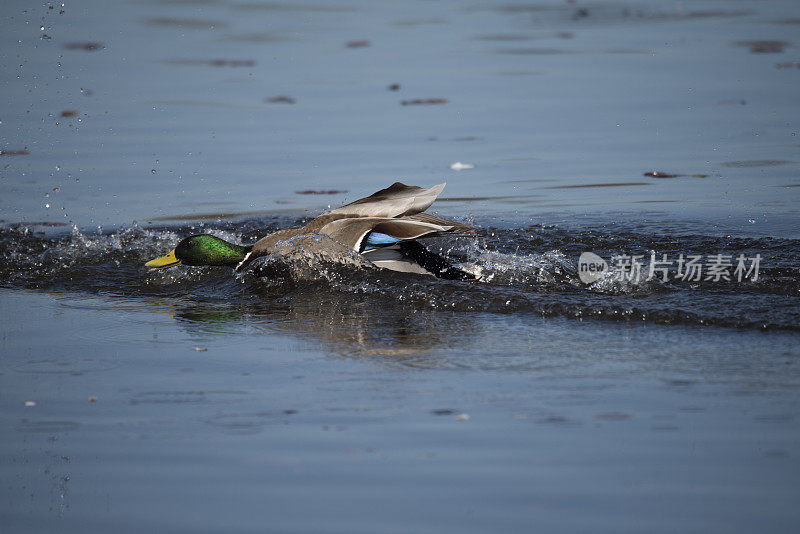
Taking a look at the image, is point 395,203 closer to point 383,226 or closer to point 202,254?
point 383,226

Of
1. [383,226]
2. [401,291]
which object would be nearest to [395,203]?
[383,226]

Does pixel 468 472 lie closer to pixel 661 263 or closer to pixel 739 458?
pixel 739 458

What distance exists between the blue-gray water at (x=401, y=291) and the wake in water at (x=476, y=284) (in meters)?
0.03

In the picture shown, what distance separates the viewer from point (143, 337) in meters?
4.50

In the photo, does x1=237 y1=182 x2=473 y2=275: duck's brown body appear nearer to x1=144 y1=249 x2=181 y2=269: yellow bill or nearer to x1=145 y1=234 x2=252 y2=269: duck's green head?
x1=145 y1=234 x2=252 y2=269: duck's green head

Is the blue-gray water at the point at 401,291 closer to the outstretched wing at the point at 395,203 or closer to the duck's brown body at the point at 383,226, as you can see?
the duck's brown body at the point at 383,226

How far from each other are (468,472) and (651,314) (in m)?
1.90

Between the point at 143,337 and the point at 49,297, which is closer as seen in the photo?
the point at 143,337

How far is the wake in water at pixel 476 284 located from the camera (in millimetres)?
4637

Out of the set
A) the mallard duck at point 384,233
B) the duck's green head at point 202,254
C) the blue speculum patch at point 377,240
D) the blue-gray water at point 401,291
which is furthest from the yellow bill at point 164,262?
the blue speculum patch at point 377,240

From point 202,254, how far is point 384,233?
3.91ft

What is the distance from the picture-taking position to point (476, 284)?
207 inches

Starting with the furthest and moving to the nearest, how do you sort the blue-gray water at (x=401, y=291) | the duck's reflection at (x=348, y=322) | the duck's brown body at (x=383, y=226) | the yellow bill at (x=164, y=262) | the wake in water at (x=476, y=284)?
the yellow bill at (x=164, y=262)
the duck's brown body at (x=383, y=226)
the wake in water at (x=476, y=284)
the duck's reflection at (x=348, y=322)
the blue-gray water at (x=401, y=291)

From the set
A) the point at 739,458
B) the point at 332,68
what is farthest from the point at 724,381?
the point at 332,68
